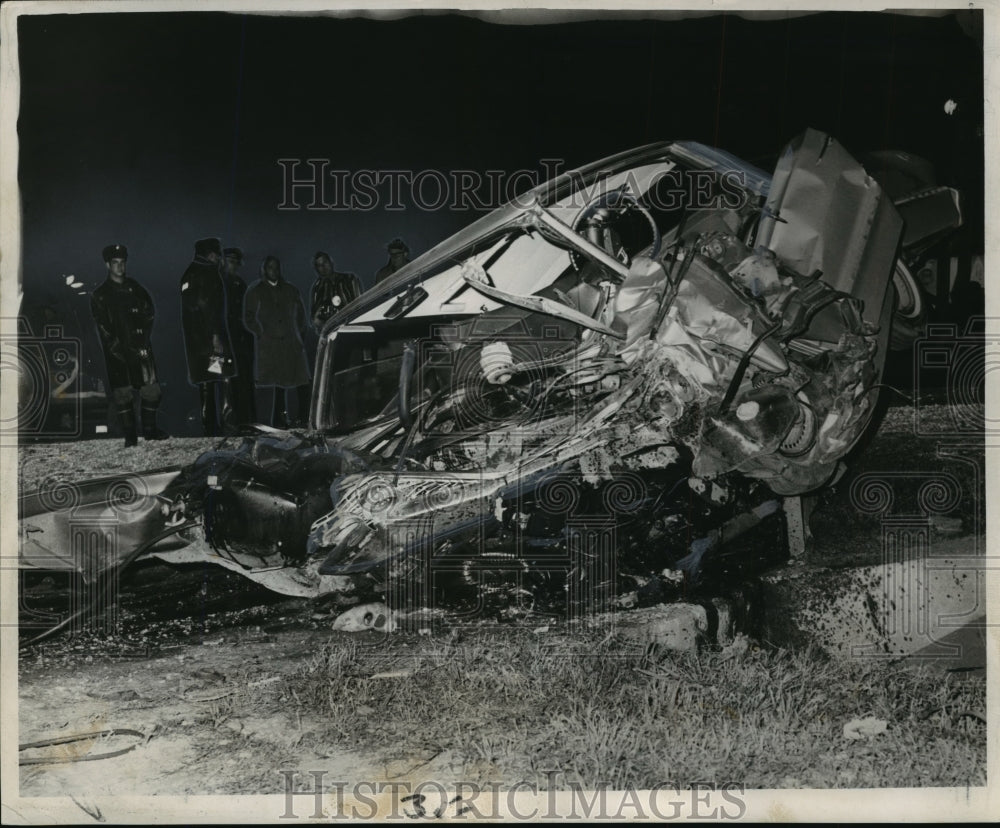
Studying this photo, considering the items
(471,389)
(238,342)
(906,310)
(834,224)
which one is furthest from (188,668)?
(906,310)

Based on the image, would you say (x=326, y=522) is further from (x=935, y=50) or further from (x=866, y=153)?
(x=935, y=50)

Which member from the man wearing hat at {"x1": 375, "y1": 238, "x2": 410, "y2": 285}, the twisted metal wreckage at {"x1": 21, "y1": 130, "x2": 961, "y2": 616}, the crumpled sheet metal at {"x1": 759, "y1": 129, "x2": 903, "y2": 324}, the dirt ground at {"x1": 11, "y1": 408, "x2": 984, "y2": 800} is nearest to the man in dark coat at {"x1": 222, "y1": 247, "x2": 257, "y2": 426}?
the twisted metal wreckage at {"x1": 21, "y1": 130, "x2": 961, "y2": 616}

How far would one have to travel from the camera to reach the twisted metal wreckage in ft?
11.6

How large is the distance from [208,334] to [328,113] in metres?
1.09

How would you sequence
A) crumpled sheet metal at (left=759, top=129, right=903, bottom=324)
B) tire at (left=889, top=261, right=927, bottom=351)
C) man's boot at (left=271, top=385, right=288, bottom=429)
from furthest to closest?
man's boot at (left=271, top=385, right=288, bottom=429), tire at (left=889, top=261, right=927, bottom=351), crumpled sheet metal at (left=759, top=129, right=903, bottom=324)

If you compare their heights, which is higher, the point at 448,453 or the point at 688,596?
the point at 448,453

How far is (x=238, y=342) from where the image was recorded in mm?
3809

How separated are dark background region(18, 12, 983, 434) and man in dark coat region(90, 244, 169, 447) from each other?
52mm

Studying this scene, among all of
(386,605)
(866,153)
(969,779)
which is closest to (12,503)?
(386,605)

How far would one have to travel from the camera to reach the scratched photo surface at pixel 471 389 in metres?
3.57

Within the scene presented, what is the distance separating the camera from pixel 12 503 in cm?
373

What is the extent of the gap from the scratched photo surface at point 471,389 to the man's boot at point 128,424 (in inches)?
1.4

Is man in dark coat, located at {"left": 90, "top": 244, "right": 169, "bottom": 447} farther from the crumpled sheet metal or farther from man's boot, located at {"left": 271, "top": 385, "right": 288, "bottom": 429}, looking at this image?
the crumpled sheet metal

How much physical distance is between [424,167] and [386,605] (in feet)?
6.17
